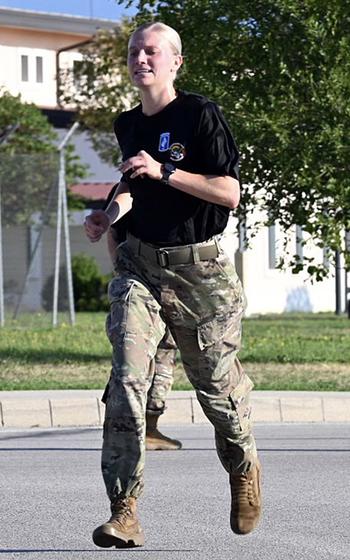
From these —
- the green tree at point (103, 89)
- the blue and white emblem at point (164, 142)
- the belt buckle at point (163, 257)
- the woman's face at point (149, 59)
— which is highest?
the green tree at point (103, 89)

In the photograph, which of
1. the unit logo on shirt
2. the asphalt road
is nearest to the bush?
the asphalt road

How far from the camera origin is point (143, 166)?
571cm

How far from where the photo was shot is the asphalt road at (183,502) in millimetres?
6387

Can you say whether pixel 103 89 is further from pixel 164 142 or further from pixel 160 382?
pixel 164 142

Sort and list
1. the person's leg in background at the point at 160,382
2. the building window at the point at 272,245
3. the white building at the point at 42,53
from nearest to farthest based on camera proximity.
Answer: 1. the person's leg in background at the point at 160,382
2. the building window at the point at 272,245
3. the white building at the point at 42,53

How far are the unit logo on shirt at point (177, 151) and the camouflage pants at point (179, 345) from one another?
43 cm

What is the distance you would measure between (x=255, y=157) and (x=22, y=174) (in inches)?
307

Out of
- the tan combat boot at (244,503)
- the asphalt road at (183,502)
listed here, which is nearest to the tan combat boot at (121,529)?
the asphalt road at (183,502)

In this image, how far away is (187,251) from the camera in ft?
19.8

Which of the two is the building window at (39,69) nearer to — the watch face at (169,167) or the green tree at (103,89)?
the green tree at (103,89)

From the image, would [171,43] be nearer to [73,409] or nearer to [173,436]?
[173,436]

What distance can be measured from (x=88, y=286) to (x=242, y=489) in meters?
30.8

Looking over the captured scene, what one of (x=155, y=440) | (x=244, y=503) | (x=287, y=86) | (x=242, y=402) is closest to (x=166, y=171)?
(x=242, y=402)

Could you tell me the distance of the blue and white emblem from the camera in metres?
5.98
